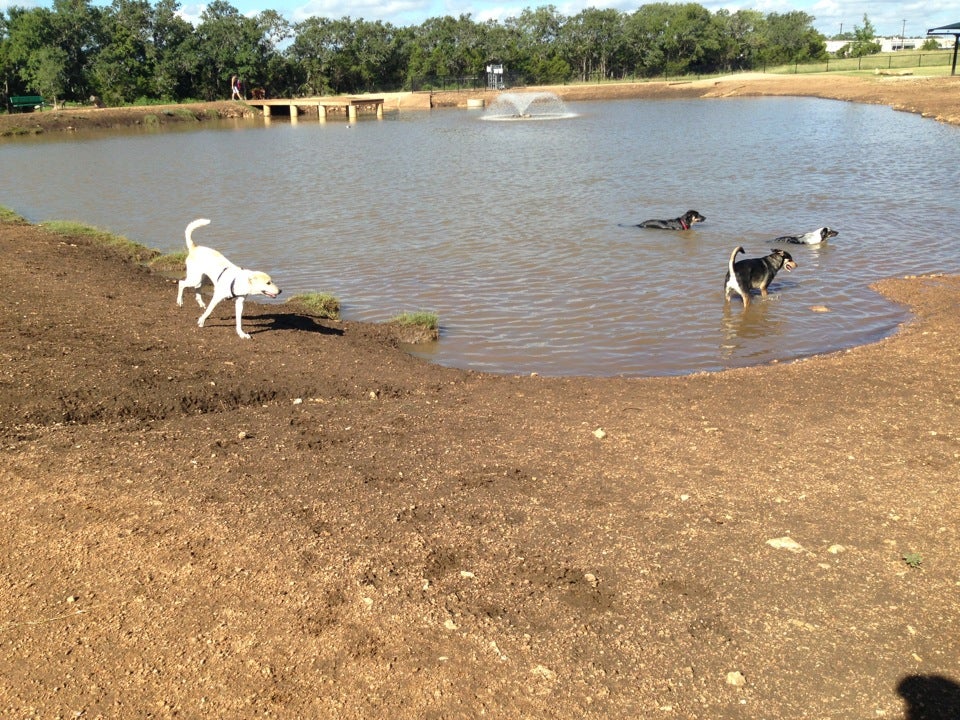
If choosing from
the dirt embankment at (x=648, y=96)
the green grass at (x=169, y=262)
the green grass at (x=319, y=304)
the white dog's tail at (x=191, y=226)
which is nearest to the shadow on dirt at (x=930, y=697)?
the white dog's tail at (x=191, y=226)

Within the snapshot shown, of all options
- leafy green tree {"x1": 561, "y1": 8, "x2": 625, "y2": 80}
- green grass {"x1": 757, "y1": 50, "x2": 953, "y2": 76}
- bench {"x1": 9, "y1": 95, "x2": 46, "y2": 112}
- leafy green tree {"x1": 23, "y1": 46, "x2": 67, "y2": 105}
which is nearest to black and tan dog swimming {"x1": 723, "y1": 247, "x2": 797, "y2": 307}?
green grass {"x1": 757, "y1": 50, "x2": 953, "y2": 76}

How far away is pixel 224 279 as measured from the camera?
8.50 metres

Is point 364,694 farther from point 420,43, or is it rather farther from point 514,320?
point 420,43

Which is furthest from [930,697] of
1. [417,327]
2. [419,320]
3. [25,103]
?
[25,103]

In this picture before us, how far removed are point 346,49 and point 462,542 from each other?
320ft

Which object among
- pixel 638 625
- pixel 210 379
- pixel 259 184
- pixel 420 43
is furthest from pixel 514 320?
pixel 420 43

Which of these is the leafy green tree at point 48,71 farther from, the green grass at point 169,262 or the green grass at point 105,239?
the green grass at point 169,262

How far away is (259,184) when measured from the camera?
82.1 feet

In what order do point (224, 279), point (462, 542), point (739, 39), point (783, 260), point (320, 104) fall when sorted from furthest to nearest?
point (739, 39) → point (320, 104) → point (783, 260) → point (224, 279) → point (462, 542)

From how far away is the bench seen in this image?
6153 cm

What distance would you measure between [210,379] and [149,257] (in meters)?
8.71

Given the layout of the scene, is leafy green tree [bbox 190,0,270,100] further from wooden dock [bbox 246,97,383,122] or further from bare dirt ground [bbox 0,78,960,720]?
bare dirt ground [bbox 0,78,960,720]

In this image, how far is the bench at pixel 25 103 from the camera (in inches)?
2422

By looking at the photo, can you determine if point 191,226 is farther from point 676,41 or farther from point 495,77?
point 676,41
